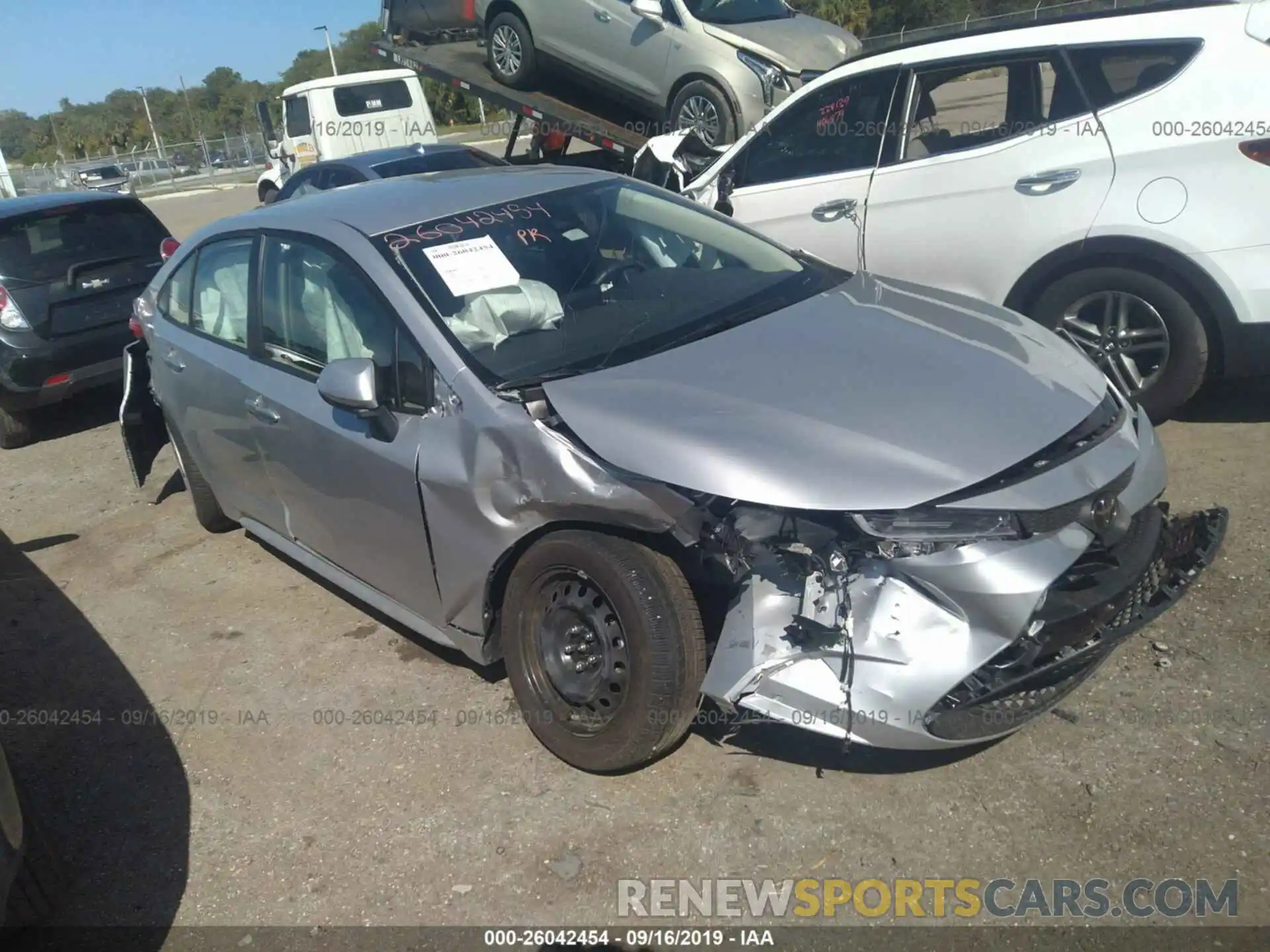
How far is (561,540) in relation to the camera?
2846 millimetres

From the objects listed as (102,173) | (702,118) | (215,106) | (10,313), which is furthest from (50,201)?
(215,106)

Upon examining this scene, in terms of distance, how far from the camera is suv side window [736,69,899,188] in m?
5.24

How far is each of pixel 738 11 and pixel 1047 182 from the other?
203 inches

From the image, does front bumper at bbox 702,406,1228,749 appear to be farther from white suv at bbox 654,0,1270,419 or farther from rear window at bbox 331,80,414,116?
rear window at bbox 331,80,414,116

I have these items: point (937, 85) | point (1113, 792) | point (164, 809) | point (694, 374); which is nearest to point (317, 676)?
point (164, 809)

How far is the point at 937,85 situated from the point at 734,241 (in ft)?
6.77

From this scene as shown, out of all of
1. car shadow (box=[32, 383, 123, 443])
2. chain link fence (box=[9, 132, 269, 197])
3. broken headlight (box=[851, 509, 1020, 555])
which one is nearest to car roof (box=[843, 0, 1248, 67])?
broken headlight (box=[851, 509, 1020, 555])

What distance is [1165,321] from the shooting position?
4.44 m

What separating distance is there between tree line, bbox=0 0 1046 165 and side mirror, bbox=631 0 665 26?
74.5ft

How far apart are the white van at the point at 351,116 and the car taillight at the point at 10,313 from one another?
933cm

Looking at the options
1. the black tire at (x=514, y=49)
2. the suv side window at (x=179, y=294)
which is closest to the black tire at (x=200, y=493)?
the suv side window at (x=179, y=294)

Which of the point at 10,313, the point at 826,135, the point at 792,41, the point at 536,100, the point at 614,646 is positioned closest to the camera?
the point at 614,646

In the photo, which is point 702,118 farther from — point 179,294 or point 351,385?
point 351,385

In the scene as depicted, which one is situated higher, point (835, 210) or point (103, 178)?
point (103, 178)
